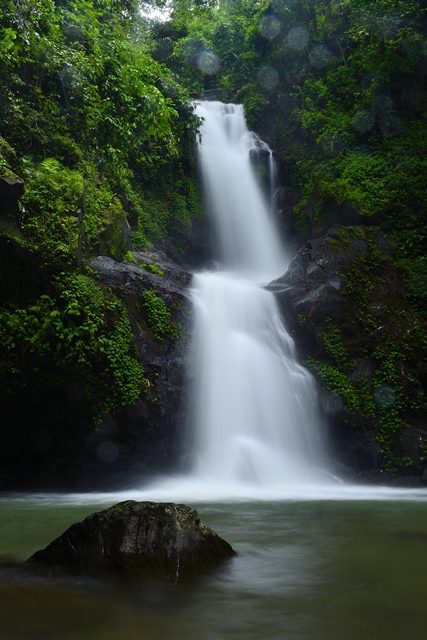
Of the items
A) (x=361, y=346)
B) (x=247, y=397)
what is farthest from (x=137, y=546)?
(x=361, y=346)

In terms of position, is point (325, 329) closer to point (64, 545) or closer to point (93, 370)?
point (93, 370)

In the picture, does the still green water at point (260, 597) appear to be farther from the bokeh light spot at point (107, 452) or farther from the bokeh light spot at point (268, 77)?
the bokeh light spot at point (268, 77)

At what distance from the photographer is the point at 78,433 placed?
9047 millimetres

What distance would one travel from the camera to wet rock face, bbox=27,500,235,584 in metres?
3.44

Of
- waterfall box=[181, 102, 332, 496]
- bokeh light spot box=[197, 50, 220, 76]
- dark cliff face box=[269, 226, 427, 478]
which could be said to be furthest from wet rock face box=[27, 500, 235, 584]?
bokeh light spot box=[197, 50, 220, 76]

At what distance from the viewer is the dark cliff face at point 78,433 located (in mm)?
8836

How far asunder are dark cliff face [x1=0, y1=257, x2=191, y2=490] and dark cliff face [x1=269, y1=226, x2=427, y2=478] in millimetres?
3458

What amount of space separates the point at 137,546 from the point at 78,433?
5.82 meters

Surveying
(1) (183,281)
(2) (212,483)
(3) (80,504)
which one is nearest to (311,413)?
(2) (212,483)

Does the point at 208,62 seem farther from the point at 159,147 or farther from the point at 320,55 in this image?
the point at 159,147

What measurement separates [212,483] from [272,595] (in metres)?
5.69

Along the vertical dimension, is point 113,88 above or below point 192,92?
below

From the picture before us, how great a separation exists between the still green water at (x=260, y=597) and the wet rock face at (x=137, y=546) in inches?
6.5

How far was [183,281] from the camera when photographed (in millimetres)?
11945
